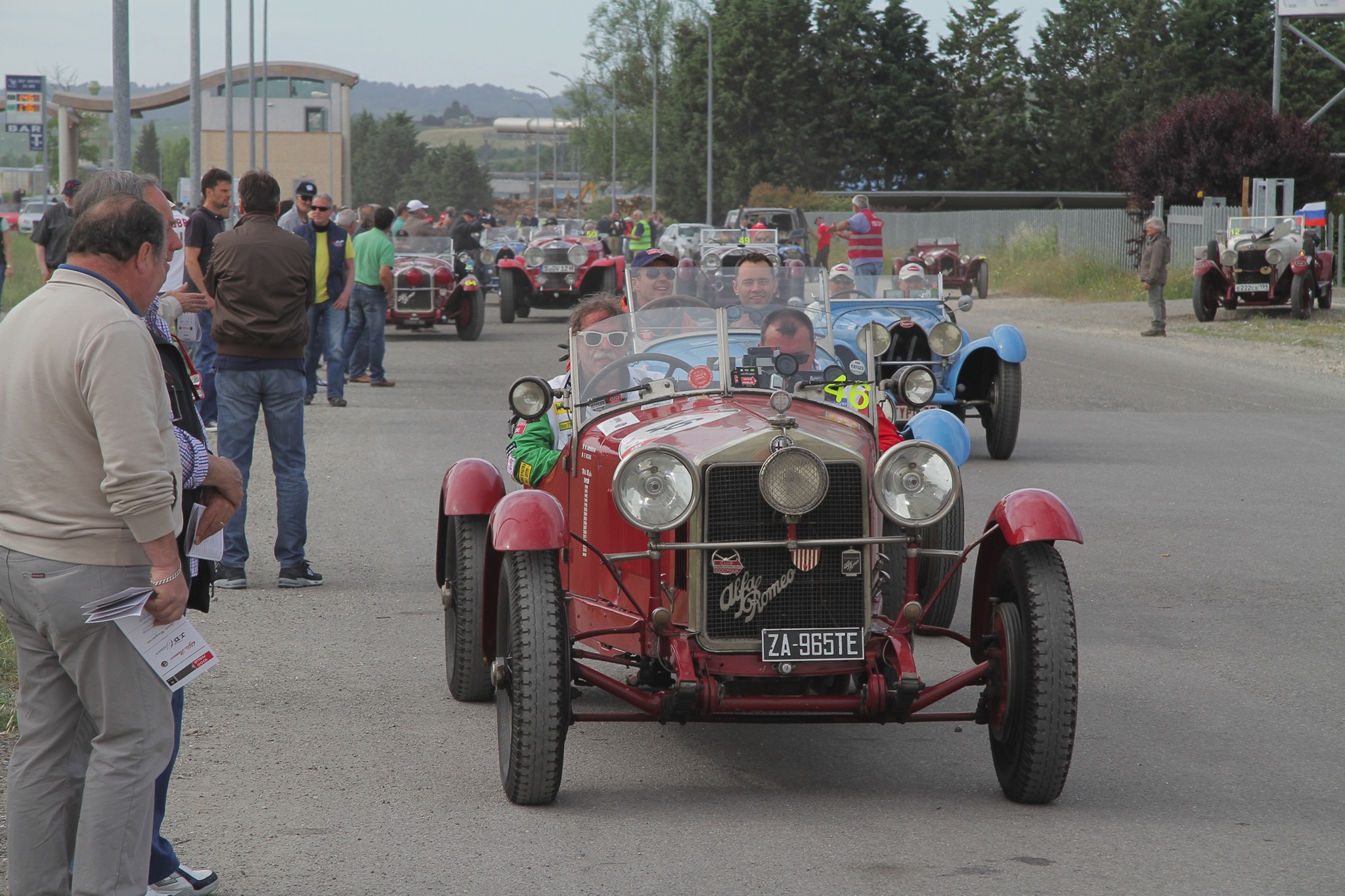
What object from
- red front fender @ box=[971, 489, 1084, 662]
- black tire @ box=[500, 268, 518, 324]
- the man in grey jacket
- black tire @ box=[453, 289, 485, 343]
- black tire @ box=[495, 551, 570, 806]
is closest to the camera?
black tire @ box=[495, 551, 570, 806]

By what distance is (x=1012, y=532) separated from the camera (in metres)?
4.77

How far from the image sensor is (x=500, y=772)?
4.87 m

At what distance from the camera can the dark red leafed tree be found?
32938 millimetres

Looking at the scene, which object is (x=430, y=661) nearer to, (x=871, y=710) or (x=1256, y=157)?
(x=871, y=710)

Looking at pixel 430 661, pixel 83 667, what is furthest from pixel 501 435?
pixel 83 667

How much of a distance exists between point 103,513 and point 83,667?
362 mm

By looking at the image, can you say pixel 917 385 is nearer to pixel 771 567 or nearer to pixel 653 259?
pixel 771 567

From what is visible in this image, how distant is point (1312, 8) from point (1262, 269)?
15.0 metres

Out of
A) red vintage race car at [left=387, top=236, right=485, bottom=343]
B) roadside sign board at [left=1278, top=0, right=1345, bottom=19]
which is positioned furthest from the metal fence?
red vintage race car at [left=387, top=236, right=485, bottom=343]

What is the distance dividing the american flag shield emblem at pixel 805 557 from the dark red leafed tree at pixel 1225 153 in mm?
31751

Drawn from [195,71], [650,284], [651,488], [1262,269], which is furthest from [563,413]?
[1262,269]

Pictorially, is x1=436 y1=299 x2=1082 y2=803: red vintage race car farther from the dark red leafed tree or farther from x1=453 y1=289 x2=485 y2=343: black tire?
the dark red leafed tree

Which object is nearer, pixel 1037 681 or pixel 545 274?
pixel 1037 681

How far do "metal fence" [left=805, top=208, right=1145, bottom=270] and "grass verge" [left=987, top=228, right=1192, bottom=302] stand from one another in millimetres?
442
